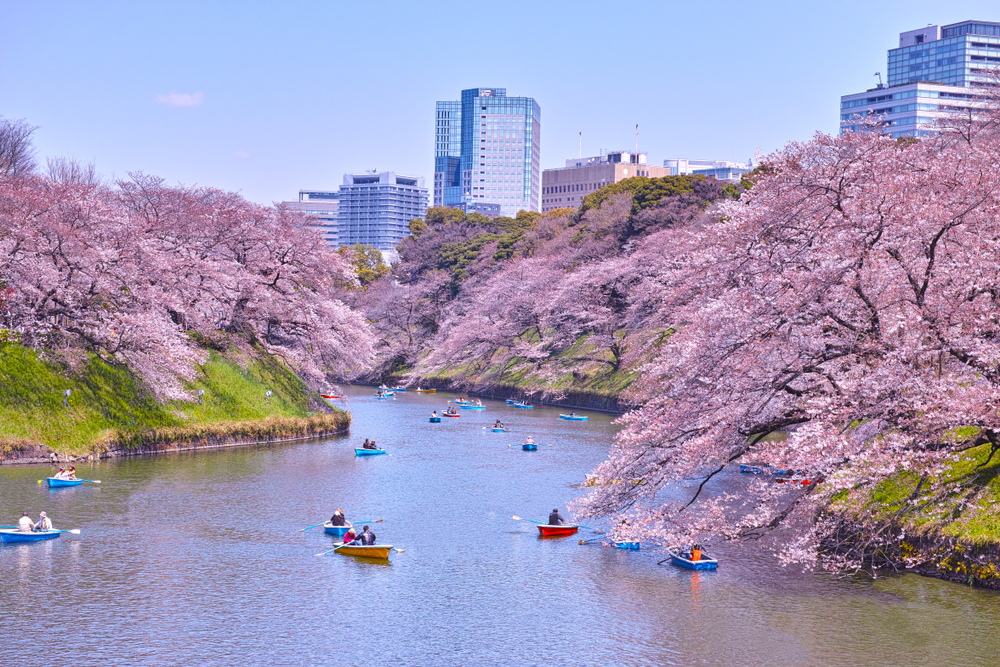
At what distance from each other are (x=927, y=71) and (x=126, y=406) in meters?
167

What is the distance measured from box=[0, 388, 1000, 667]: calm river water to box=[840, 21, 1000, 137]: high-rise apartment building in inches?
5094

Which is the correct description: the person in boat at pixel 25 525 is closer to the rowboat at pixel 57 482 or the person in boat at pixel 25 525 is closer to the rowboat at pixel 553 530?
the rowboat at pixel 57 482

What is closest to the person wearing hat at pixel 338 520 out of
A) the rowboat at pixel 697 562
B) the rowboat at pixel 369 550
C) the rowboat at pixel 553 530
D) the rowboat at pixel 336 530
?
the rowboat at pixel 336 530

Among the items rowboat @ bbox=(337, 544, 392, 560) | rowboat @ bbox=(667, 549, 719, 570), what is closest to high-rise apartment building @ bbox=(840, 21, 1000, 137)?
rowboat @ bbox=(667, 549, 719, 570)

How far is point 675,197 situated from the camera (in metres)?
73.4

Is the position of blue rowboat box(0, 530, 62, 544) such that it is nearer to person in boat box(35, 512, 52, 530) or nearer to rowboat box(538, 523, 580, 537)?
person in boat box(35, 512, 52, 530)

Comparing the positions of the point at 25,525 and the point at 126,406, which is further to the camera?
the point at 126,406

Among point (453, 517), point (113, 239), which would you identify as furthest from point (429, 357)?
point (453, 517)

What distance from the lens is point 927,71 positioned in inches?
6683

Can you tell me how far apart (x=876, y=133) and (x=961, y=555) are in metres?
9.93

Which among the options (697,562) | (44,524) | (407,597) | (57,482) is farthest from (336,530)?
(57,482)

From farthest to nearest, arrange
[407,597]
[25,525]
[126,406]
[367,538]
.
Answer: [126,406] < [367,538] < [25,525] < [407,597]

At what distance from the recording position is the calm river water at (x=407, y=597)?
18578 millimetres

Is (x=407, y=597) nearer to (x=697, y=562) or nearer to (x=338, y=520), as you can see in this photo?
(x=338, y=520)
